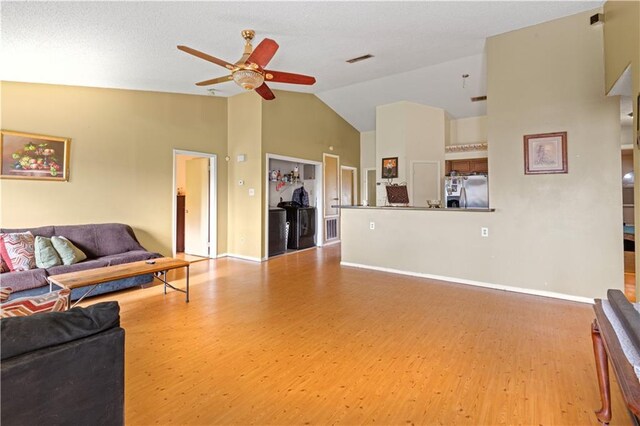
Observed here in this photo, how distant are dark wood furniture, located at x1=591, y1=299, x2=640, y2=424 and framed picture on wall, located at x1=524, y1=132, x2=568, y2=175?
2533 mm

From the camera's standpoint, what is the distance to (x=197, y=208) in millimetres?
6492

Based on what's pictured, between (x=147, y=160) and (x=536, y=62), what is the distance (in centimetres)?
564

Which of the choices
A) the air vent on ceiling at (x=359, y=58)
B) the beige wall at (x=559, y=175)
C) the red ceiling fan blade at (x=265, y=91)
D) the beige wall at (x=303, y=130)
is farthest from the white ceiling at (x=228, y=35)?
the beige wall at (x=303, y=130)

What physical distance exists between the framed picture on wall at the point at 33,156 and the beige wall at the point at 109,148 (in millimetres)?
83

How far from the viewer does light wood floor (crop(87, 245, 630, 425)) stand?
174 centimetres

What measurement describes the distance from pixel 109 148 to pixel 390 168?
16.9ft

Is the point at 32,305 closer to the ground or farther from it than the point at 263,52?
closer to the ground

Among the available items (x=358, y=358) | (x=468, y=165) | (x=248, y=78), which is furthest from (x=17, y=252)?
(x=468, y=165)

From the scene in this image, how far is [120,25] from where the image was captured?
3061 millimetres

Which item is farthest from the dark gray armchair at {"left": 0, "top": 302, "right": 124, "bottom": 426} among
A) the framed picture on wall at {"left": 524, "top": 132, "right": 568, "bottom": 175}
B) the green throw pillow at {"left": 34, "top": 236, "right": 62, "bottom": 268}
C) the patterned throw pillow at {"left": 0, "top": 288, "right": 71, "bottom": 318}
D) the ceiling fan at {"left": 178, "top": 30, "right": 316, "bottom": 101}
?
the framed picture on wall at {"left": 524, "top": 132, "right": 568, "bottom": 175}

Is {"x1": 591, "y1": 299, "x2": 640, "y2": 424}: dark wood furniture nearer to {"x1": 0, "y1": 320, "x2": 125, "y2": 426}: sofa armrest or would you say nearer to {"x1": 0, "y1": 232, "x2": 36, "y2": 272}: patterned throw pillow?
{"x1": 0, "y1": 320, "x2": 125, "y2": 426}: sofa armrest

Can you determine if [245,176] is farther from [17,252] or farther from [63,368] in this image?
[63,368]

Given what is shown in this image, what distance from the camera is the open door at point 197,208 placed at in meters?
6.26

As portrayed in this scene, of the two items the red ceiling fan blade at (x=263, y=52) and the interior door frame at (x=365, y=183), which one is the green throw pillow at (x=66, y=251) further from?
the interior door frame at (x=365, y=183)
